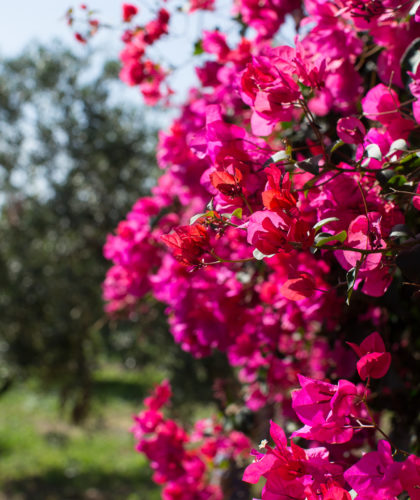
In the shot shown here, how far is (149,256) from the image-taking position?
4.56 ft

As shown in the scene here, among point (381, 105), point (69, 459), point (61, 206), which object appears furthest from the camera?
point (69, 459)

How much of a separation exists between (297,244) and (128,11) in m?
1.19

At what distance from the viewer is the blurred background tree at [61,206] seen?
385 cm

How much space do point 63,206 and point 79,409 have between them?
152cm

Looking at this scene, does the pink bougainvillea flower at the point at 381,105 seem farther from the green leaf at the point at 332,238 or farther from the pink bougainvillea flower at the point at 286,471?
the pink bougainvillea flower at the point at 286,471

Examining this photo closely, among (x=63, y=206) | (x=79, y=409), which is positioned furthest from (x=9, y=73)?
(x=79, y=409)

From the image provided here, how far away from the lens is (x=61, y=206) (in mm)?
4105

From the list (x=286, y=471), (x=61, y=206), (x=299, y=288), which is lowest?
(x=61, y=206)

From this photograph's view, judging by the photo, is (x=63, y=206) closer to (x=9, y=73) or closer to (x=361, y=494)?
(x=9, y=73)

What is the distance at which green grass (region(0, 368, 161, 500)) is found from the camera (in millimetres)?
5371

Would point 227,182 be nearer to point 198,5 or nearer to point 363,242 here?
point 363,242

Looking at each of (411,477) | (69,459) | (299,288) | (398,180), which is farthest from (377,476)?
(69,459)

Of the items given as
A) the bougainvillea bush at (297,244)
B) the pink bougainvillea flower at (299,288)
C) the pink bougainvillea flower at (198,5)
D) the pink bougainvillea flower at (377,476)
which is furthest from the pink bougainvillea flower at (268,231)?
the pink bougainvillea flower at (198,5)

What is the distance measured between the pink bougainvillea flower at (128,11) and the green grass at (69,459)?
3384mm
